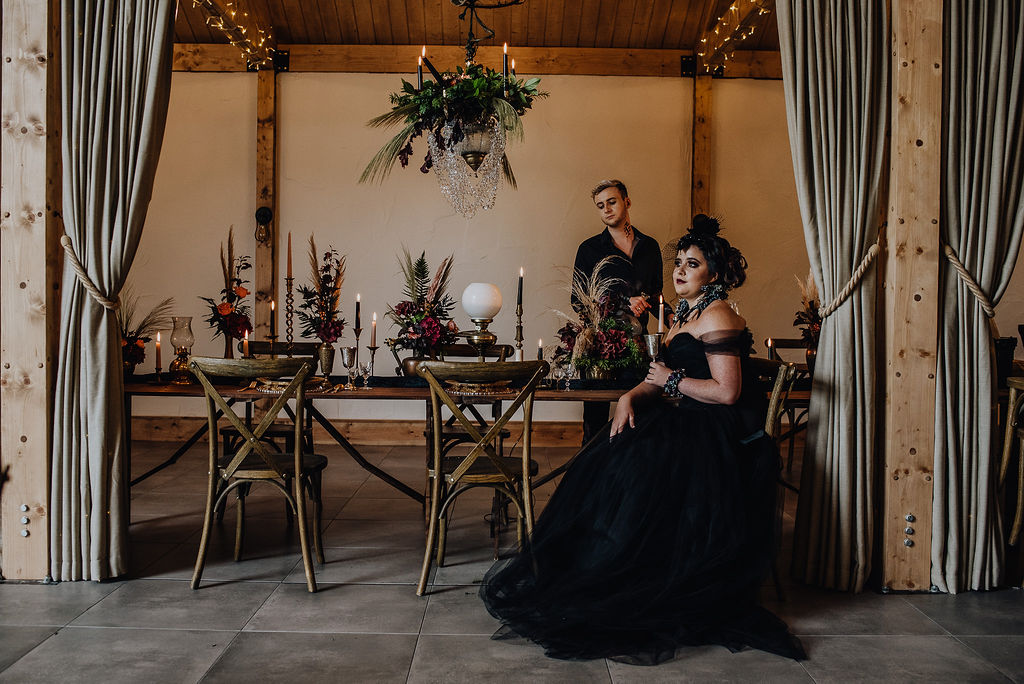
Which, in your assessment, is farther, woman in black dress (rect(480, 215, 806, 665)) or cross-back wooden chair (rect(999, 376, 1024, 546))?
cross-back wooden chair (rect(999, 376, 1024, 546))

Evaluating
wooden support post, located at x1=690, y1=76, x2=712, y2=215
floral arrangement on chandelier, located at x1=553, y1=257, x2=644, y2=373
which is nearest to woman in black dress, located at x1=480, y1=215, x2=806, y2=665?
floral arrangement on chandelier, located at x1=553, y1=257, x2=644, y2=373

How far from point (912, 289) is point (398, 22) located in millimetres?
4426

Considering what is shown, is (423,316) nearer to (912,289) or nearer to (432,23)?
(912,289)

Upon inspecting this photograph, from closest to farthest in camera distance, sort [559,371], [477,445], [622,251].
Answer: [477,445]
[559,371]
[622,251]

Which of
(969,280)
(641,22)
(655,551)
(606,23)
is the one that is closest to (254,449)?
(655,551)

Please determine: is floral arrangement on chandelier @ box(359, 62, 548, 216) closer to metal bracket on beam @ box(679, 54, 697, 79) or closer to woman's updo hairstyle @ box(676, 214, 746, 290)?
woman's updo hairstyle @ box(676, 214, 746, 290)

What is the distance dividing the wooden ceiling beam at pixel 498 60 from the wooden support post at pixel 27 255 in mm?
3233

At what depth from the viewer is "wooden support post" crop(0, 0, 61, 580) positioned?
292 centimetres

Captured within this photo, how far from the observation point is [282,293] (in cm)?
613

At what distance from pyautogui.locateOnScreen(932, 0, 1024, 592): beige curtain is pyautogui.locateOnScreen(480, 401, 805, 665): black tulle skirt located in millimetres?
774

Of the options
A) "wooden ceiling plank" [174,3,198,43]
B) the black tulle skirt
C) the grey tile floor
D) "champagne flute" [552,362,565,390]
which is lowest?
the grey tile floor

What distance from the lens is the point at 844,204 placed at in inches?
117

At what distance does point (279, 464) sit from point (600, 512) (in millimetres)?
1313

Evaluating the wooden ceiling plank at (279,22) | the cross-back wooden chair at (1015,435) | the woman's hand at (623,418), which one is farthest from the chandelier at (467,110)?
the wooden ceiling plank at (279,22)
